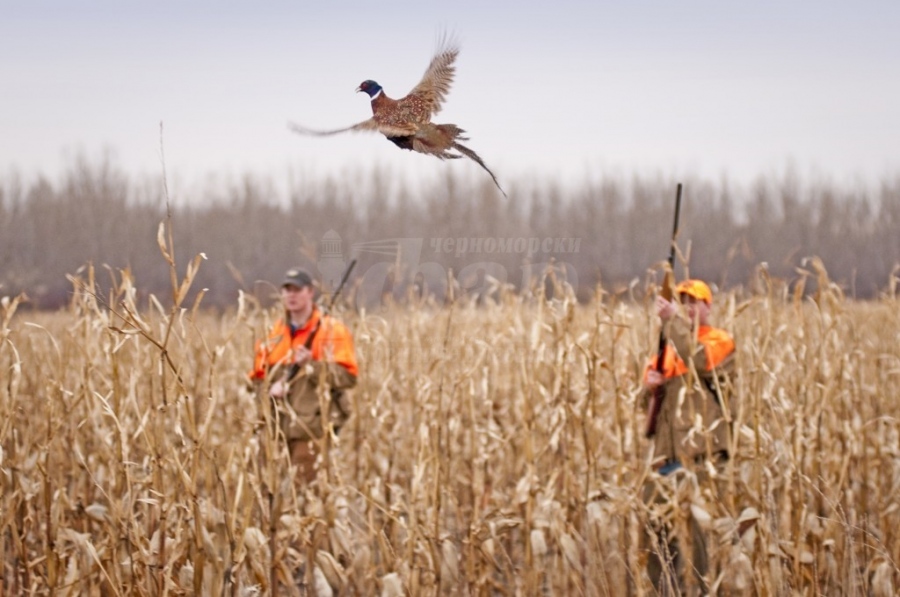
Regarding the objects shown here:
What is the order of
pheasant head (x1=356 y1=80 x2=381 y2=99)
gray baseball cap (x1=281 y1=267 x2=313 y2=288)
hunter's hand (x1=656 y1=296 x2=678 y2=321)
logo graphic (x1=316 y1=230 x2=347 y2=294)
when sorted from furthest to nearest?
gray baseball cap (x1=281 y1=267 x2=313 y2=288)
hunter's hand (x1=656 y1=296 x2=678 y2=321)
logo graphic (x1=316 y1=230 x2=347 y2=294)
pheasant head (x1=356 y1=80 x2=381 y2=99)

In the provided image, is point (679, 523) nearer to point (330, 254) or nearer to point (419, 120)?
point (330, 254)

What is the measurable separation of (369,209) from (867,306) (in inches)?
161

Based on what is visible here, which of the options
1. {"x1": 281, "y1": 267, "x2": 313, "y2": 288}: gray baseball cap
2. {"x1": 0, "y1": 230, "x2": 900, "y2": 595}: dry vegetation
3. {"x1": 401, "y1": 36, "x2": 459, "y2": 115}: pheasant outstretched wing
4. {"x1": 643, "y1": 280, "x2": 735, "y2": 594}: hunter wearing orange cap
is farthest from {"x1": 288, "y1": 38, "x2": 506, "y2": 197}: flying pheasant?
{"x1": 281, "y1": 267, "x2": 313, "y2": 288}: gray baseball cap

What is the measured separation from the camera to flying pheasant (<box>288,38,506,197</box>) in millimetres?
1399

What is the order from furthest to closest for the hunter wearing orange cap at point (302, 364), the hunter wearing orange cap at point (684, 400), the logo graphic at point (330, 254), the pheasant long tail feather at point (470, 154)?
the hunter wearing orange cap at point (302, 364) → the hunter wearing orange cap at point (684, 400) → the logo graphic at point (330, 254) → the pheasant long tail feather at point (470, 154)

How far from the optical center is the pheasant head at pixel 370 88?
1578 mm

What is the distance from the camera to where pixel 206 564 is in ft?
8.11

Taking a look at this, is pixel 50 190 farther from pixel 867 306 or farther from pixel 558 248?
pixel 867 306

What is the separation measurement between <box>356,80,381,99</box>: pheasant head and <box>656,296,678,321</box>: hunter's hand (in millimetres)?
2338

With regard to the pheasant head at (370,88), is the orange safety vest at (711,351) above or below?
below

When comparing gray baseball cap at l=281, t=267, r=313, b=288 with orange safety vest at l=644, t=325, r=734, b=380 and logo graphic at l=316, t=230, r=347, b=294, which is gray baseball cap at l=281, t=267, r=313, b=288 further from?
orange safety vest at l=644, t=325, r=734, b=380

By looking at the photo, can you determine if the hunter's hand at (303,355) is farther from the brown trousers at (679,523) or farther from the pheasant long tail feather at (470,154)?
the pheasant long tail feather at (470,154)

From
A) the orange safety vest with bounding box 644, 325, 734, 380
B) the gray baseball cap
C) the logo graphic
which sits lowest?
the orange safety vest with bounding box 644, 325, 734, 380

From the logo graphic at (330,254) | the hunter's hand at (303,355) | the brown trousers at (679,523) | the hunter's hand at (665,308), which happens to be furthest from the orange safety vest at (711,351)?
the hunter's hand at (303,355)
